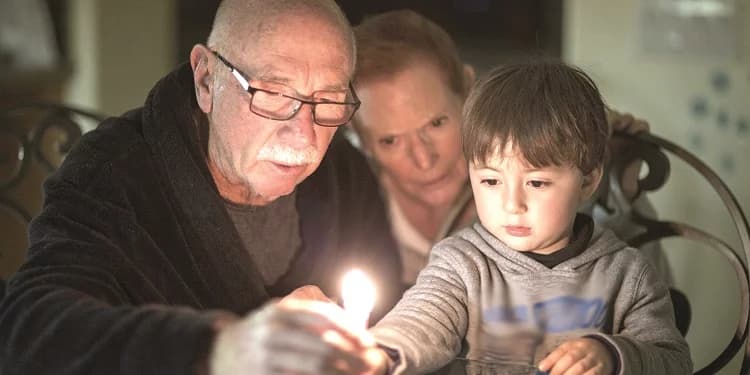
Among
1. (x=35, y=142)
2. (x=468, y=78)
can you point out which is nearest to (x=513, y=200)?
(x=468, y=78)

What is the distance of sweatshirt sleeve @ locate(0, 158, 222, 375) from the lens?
1.11 metres

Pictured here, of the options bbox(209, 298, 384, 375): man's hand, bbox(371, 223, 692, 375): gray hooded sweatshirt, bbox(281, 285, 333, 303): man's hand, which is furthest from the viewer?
bbox(281, 285, 333, 303): man's hand

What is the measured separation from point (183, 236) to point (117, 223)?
0.13 meters

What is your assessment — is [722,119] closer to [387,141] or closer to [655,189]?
[655,189]

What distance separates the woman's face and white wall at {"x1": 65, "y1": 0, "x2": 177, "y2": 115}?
6.77 ft

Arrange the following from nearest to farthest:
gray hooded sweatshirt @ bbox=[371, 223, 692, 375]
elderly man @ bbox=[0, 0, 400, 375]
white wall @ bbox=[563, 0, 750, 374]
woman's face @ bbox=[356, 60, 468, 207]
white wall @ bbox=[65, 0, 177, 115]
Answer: elderly man @ bbox=[0, 0, 400, 375], gray hooded sweatshirt @ bbox=[371, 223, 692, 375], woman's face @ bbox=[356, 60, 468, 207], white wall @ bbox=[563, 0, 750, 374], white wall @ bbox=[65, 0, 177, 115]

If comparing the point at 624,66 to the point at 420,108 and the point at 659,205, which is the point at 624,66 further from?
the point at 420,108

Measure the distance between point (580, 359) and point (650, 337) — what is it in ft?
0.46

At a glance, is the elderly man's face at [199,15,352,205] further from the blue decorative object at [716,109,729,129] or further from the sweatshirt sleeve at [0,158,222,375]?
the blue decorative object at [716,109,729,129]

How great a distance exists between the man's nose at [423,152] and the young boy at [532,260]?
Result: 44cm

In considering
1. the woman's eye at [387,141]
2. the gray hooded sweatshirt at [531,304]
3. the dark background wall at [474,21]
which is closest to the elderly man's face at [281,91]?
the gray hooded sweatshirt at [531,304]

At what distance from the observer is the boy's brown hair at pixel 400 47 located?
6.08ft

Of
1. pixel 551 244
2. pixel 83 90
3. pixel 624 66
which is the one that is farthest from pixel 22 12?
pixel 551 244

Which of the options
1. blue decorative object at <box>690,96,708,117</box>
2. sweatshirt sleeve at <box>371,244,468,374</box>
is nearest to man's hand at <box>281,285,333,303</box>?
sweatshirt sleeve at <box>371,244,468,374</box>
